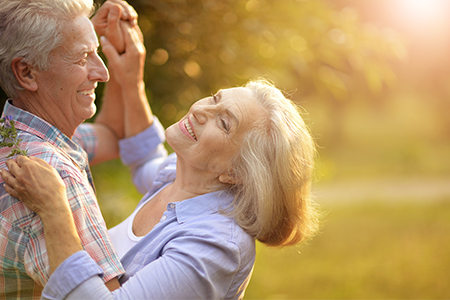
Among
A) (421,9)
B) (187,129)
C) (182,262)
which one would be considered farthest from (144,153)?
(421,9)

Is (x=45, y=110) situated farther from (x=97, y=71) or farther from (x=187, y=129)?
(x=187, y=129)

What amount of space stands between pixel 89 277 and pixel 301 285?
15.7 ft

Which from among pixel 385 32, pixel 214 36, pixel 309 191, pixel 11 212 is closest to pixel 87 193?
pixel 11 212

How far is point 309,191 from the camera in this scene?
176cm

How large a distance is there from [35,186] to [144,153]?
37.3 inches

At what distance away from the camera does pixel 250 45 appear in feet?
7.61

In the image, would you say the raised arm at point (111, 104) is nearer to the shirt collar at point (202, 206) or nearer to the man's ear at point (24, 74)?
the man's ear at point (24, 74)

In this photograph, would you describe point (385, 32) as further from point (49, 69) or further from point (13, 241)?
point (13, 241)

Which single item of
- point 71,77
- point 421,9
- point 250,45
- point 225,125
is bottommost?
point 71,77

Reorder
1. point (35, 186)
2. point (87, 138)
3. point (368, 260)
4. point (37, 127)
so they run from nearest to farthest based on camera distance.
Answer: point (35, 186)
point (37, 127)
point (87, 138)
point (368, 260)

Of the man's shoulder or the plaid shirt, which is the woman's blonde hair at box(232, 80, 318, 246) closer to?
the plaid shirt

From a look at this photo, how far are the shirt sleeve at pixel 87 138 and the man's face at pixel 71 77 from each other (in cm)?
48

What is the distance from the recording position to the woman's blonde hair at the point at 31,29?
143cm

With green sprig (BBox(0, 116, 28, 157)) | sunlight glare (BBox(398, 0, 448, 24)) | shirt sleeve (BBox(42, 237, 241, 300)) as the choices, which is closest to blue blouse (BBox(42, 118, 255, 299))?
shirt sleeve (BBox(42, 237, 241, 300))
